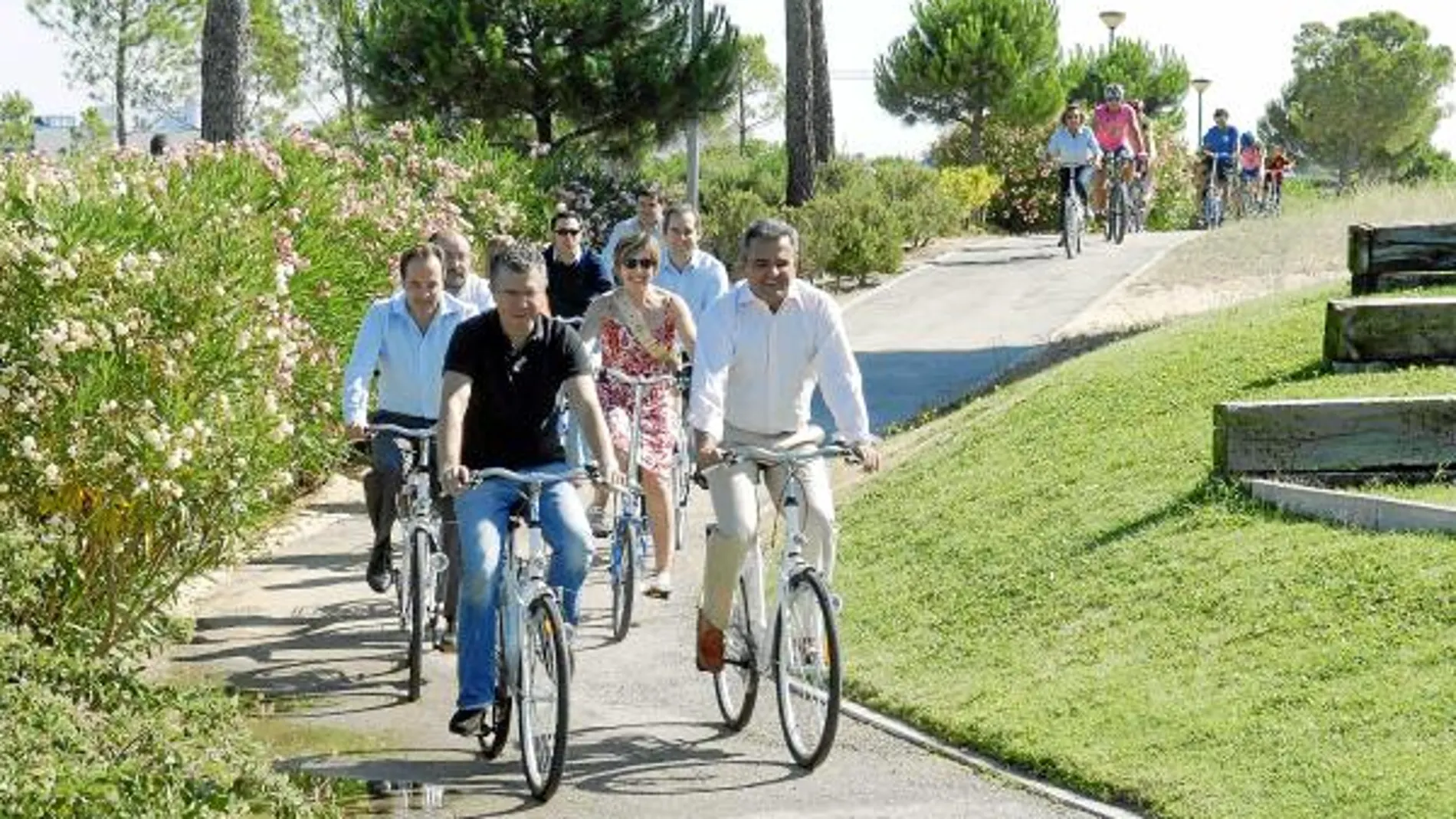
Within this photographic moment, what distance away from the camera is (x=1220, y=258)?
27.6 metres

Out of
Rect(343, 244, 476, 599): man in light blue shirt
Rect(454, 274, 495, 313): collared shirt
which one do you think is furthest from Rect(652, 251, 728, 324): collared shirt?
Rect(343, 244, 476, 599): man in light blue shirt

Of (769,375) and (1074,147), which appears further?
(1074,147)

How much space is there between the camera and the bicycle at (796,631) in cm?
973

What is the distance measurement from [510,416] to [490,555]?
53 cm

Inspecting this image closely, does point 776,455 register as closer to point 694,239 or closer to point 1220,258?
point 694,239

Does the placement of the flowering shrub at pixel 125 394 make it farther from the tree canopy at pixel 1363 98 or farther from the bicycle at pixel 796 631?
the tree canopy at pixel 1363 98

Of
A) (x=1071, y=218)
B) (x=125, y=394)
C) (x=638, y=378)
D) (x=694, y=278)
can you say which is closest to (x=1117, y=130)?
(x=1071, y=218)

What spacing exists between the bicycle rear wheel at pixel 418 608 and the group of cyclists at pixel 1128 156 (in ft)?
58.9

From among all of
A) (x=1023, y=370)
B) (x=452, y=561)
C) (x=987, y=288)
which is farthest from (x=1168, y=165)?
(x=452, y=561)

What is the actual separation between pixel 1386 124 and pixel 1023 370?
334 feet

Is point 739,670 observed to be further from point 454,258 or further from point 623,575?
point 454,258

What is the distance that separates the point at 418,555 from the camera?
11.6m

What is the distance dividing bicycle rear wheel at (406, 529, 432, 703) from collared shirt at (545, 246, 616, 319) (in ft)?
13.6

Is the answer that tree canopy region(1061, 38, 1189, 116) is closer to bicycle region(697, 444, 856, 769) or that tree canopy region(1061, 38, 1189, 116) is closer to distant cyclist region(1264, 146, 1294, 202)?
distant cyclist region(1264, 146, 1294, 202)
